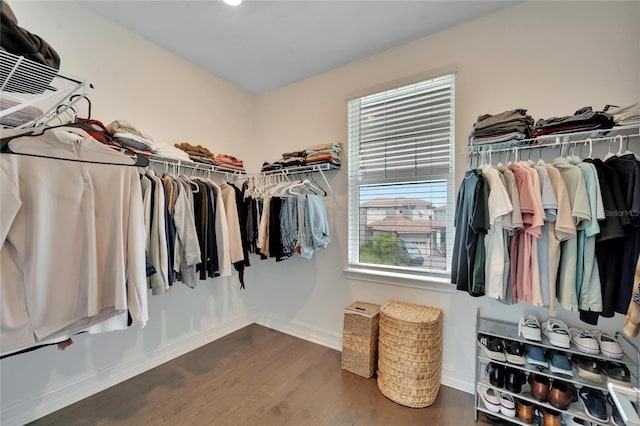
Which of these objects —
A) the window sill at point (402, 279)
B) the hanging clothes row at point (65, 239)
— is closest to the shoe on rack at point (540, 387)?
the window sill at point (402, 279)

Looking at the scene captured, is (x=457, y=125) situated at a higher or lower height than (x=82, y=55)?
lower

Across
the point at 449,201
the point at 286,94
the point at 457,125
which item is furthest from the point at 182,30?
the point at 449,201

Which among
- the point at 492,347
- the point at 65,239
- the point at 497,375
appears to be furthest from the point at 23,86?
the point at 497,375

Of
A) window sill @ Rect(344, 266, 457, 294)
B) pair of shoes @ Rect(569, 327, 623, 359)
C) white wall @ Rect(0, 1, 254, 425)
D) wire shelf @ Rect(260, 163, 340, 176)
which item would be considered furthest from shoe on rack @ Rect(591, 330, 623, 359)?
white wall @ Rect(0, 1, 254, 425)

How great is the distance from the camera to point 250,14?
2.00 m

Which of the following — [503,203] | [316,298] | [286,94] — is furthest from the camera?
[286,94]

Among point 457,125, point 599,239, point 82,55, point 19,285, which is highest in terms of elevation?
point 82,55

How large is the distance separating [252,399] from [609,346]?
220 centimetres

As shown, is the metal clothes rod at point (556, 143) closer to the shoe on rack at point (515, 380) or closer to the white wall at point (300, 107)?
the white wall at point (300, 107)

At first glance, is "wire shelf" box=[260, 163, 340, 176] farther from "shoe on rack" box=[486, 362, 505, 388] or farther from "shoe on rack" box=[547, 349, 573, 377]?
"shoe on rack" box=[547, 349, 573, 377]

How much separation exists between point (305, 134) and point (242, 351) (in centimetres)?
230

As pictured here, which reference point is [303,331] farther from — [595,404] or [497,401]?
[595,404]

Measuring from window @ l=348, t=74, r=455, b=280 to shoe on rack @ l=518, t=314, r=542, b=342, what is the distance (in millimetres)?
577

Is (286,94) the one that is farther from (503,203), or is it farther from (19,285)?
(19,285)
